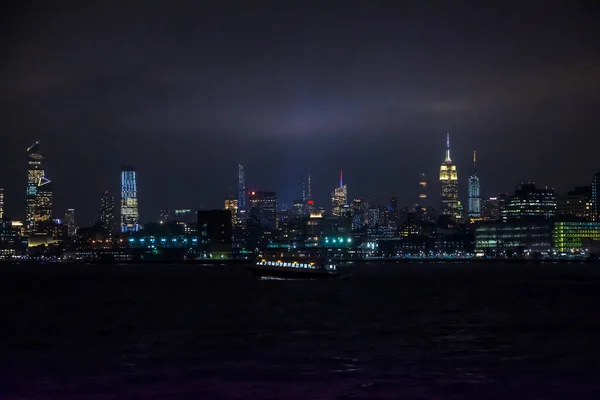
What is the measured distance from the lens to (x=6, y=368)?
38.3 m

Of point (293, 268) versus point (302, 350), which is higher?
point (293, 268)

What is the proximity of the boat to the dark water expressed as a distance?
51.8 meters

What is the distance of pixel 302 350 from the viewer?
44.0m

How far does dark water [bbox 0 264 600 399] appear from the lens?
32.2 meters

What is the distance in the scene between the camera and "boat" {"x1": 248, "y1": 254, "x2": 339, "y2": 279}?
13675 cm

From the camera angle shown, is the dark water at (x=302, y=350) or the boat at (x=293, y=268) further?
the boat at (x=293, y=268)

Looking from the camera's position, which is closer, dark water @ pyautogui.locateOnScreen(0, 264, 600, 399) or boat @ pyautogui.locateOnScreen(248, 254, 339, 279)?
dark water @ pyautogui.locateOnScreen(0, 264, 600, 399)

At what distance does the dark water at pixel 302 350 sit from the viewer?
3219 centimetres

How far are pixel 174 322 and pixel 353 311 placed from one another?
16367 millimetres

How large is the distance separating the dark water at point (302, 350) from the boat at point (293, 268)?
5180cm

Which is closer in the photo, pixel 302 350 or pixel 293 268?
pixel 302 350

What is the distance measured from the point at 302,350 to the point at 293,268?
93277 mm

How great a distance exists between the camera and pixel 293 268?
137250 millimetres

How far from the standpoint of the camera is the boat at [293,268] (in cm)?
13675
